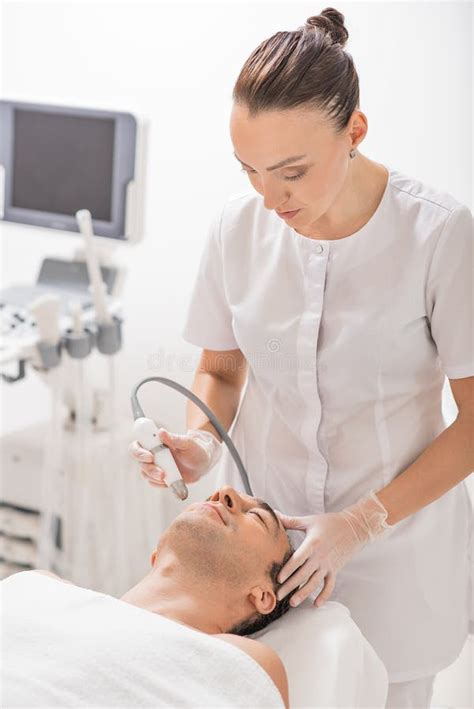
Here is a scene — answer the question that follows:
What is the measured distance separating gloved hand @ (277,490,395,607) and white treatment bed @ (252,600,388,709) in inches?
1.6

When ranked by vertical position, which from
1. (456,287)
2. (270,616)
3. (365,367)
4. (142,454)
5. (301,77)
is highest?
(301,77)

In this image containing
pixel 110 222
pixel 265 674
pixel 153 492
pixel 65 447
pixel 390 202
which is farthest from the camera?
pixel 153 492

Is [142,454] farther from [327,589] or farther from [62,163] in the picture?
[62,163]

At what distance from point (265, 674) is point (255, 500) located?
1.01ft

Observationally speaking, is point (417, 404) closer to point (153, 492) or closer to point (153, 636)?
point (153, 636)

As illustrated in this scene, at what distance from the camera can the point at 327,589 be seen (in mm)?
1335

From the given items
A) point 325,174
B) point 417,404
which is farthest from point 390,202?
point 417,404

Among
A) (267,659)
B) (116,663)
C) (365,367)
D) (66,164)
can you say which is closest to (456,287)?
(365,367)

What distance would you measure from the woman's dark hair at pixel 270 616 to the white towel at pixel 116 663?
14cm

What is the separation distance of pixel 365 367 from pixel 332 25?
1.60 ft

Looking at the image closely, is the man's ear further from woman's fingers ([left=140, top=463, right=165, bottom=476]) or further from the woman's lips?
the woman's lips

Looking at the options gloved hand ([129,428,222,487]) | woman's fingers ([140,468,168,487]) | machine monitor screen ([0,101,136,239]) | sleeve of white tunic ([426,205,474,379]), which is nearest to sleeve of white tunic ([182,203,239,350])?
gloved hand ([129,428,222,487])

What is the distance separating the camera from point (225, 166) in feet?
8.66

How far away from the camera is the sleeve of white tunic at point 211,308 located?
4.77ft
